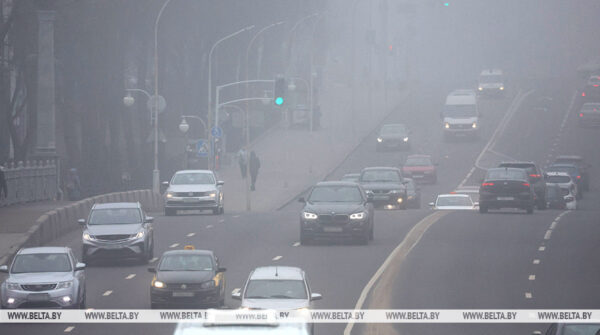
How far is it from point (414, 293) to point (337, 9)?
111m

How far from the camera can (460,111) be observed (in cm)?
7525

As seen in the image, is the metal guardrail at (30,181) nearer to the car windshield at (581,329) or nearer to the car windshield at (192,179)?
the car windshield at (192,179)

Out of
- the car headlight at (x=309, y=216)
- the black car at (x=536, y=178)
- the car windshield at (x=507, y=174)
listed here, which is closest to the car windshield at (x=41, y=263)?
the car headlight at (x=309, y=216)

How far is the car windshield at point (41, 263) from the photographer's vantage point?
69.2 feet

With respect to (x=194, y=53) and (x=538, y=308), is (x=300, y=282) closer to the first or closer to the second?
(x=538, y=308)

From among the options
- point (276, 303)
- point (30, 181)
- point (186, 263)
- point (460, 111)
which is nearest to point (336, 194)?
point (186, 263)

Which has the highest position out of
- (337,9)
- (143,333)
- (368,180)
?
(337,9)

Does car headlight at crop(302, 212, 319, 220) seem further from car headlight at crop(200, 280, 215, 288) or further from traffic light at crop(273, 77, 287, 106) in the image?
traffic light at crop(273, 77, 287, 106)

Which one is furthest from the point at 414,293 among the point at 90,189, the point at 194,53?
the point at 194,53

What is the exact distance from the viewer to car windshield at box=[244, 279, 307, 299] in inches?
700

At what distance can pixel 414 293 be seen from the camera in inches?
906

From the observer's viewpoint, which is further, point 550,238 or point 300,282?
point 550,238

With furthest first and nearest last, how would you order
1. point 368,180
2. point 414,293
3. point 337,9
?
point 337,9
point 368,180
point 414,293

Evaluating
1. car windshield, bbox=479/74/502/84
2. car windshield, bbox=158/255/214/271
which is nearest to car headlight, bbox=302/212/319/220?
car windshield, bbox=158/255/214/271
